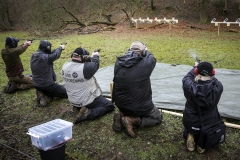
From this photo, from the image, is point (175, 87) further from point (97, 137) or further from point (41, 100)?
point (41, 100)

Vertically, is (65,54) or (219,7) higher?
(219,7)

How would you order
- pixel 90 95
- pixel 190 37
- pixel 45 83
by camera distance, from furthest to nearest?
pixel 190 37 < pixel 45 83 < pixel 90 95

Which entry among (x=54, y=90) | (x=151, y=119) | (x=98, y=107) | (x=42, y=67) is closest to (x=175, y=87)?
(x=151, y=119)

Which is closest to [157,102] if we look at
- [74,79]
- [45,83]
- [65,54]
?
[74,79]

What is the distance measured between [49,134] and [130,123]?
1361mm

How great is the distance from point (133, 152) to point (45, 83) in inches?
101

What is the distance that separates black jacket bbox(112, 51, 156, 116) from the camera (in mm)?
3465

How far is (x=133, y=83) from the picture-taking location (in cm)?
347

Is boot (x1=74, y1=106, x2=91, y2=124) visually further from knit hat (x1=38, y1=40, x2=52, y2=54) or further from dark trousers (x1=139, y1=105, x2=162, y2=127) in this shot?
knit hat (x1=38, y1=40, x2=52, y2=54)

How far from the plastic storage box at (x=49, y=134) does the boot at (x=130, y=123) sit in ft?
3.28

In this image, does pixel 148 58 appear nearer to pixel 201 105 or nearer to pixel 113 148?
pixel 201 105

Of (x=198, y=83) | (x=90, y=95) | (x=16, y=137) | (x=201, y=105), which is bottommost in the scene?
(x=16, y=137)

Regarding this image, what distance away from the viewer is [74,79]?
3951 millimetres

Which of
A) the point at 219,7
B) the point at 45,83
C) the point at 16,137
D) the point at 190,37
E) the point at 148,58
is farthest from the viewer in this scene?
the point at 219,7
